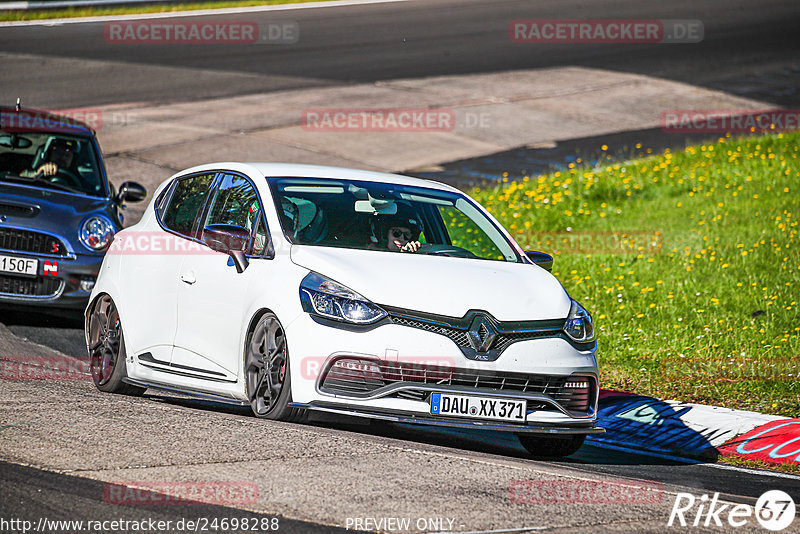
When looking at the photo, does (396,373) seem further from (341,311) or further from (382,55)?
(382,55)

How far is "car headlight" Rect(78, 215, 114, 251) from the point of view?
10.9 meters

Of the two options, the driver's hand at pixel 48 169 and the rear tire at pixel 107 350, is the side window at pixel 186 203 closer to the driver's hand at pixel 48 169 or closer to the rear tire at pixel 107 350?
the rear tire at pixel 107 350

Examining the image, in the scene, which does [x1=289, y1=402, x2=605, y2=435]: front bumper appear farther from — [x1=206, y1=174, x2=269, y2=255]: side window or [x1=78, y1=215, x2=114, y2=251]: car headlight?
[x1=78, y1=215, x2=114, y2=251]: car headlight

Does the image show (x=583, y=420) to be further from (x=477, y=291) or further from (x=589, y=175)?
(x=589, y=175)

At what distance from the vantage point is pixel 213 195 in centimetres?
809

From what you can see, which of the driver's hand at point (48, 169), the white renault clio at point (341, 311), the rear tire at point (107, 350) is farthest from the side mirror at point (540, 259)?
the driver's hand at point (48, 169)

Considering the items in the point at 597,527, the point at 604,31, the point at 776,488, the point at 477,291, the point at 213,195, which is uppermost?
the point at 604,31

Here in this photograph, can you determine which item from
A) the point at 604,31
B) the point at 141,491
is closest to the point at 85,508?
the point at 141,491

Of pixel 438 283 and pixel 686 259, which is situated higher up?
pixel 438 283

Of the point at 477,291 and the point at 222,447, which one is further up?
the point at 477,291

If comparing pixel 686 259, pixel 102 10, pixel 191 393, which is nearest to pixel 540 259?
pixel 191 393

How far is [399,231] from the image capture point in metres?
7.75

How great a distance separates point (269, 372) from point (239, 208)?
54.6 inches

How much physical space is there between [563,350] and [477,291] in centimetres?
60
